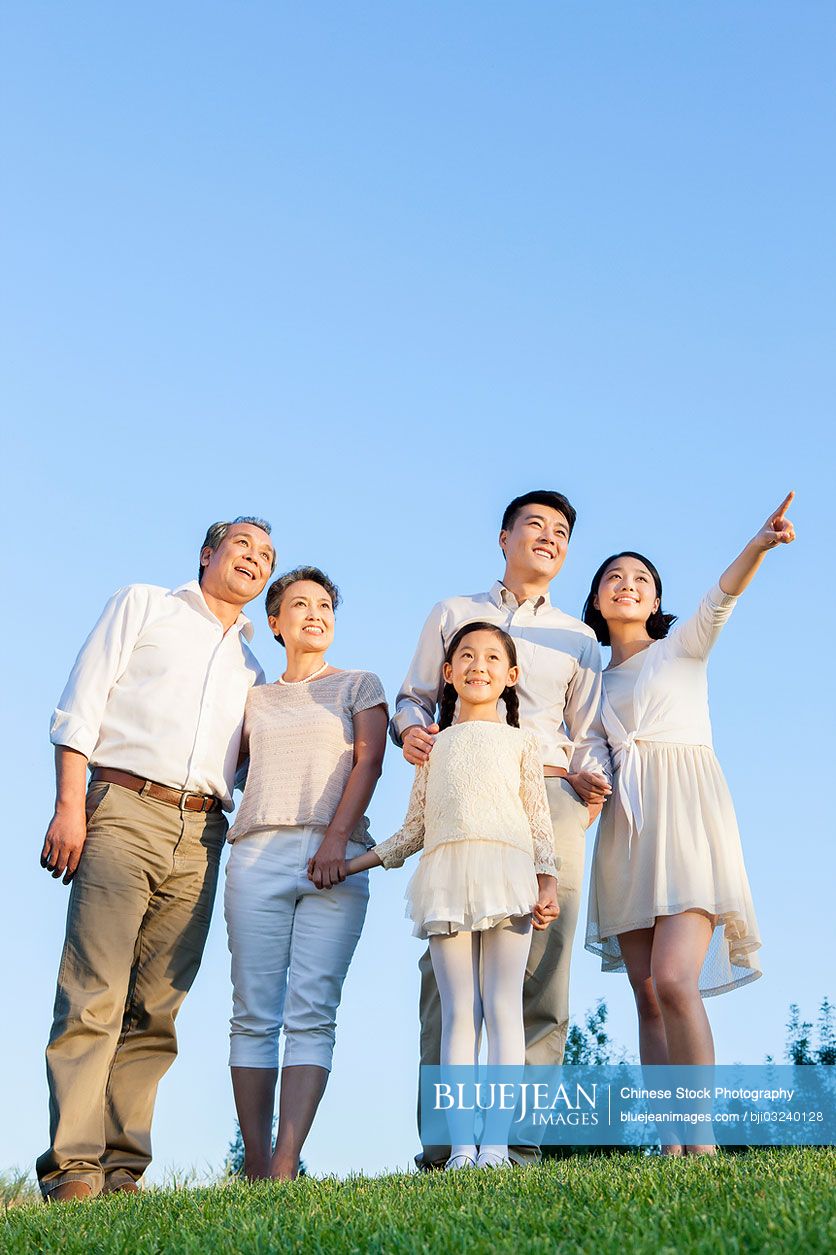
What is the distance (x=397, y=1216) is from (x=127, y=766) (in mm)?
2827

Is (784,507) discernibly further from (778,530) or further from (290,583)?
(290,583)

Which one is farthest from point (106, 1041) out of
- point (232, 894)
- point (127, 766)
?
point (127, 766)

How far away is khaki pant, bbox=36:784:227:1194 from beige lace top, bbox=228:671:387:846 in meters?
0.34

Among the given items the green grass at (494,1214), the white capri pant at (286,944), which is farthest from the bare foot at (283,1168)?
the green grass at (494,1214)

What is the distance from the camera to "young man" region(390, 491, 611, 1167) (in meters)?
5.54

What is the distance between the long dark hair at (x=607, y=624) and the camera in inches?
256

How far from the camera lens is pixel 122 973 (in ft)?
17.9

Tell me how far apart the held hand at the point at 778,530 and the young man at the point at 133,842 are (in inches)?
97.7

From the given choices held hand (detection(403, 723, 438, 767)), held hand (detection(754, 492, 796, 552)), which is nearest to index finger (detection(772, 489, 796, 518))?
held hand (detection(754, 492, 796, 552))

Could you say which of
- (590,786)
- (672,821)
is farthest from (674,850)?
(590,786)

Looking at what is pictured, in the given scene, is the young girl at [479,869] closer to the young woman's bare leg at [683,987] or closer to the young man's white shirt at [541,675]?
the young man's white shirt at [541,675]

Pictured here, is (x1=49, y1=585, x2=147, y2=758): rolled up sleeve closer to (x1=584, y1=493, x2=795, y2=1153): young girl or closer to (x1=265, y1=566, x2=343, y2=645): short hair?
(x1=265, y1=566, x2=343, y2=645): short hair

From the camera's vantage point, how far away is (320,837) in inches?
222

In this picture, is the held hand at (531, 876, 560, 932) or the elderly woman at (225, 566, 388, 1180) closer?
the held hand at (531, 876, 560, 932)
